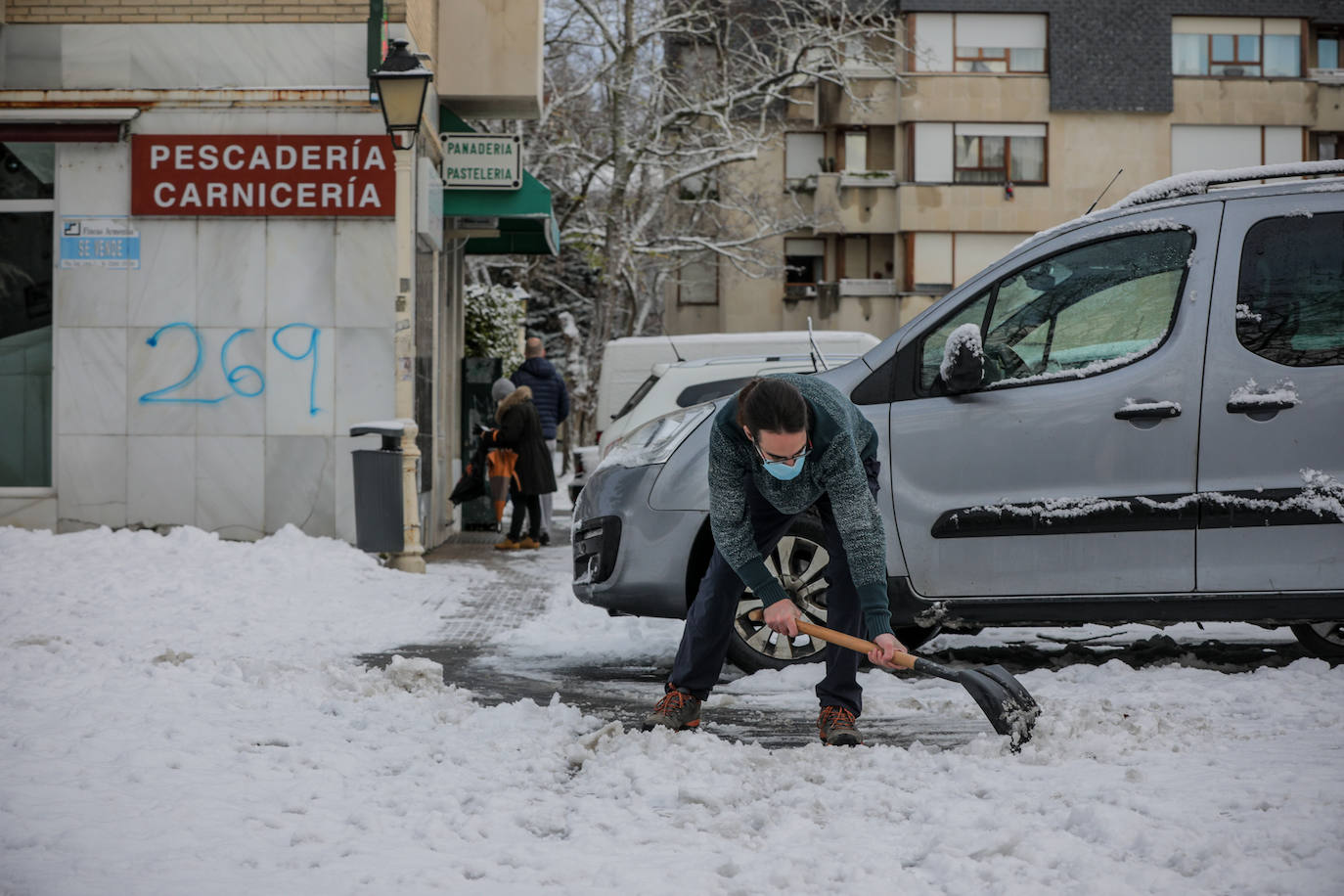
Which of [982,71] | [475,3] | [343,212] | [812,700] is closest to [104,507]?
[343,212]

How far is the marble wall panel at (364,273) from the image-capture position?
12102 millimetres

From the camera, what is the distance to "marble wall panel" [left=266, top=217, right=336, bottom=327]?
12102 millimetres

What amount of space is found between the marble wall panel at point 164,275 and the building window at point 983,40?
103 ft

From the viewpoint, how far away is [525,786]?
4.56 m

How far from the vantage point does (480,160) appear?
14.6 meters

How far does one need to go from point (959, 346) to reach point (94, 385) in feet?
28.1

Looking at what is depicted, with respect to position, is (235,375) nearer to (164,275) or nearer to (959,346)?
(164,275)

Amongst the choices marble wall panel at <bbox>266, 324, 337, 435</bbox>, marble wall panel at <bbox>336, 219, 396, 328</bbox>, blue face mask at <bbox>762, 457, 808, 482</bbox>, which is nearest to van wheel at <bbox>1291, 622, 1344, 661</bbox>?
blue face mask at <bbox>762, 457, 808, 482</bbox>

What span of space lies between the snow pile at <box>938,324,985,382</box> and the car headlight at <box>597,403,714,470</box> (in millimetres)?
1176

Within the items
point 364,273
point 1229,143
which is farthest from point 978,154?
point 364,273

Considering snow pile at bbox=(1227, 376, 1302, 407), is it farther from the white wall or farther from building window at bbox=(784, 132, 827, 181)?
building window at bbox=(784, 132, 827, 181)

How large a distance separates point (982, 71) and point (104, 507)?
3320 centimetres

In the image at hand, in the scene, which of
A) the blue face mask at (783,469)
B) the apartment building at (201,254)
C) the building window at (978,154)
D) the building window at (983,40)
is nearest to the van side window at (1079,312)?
the blue face mask at (783,469)

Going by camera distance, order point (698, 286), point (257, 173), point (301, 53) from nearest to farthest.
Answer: point (257, 173), point (301, 53), point (698, 286)
